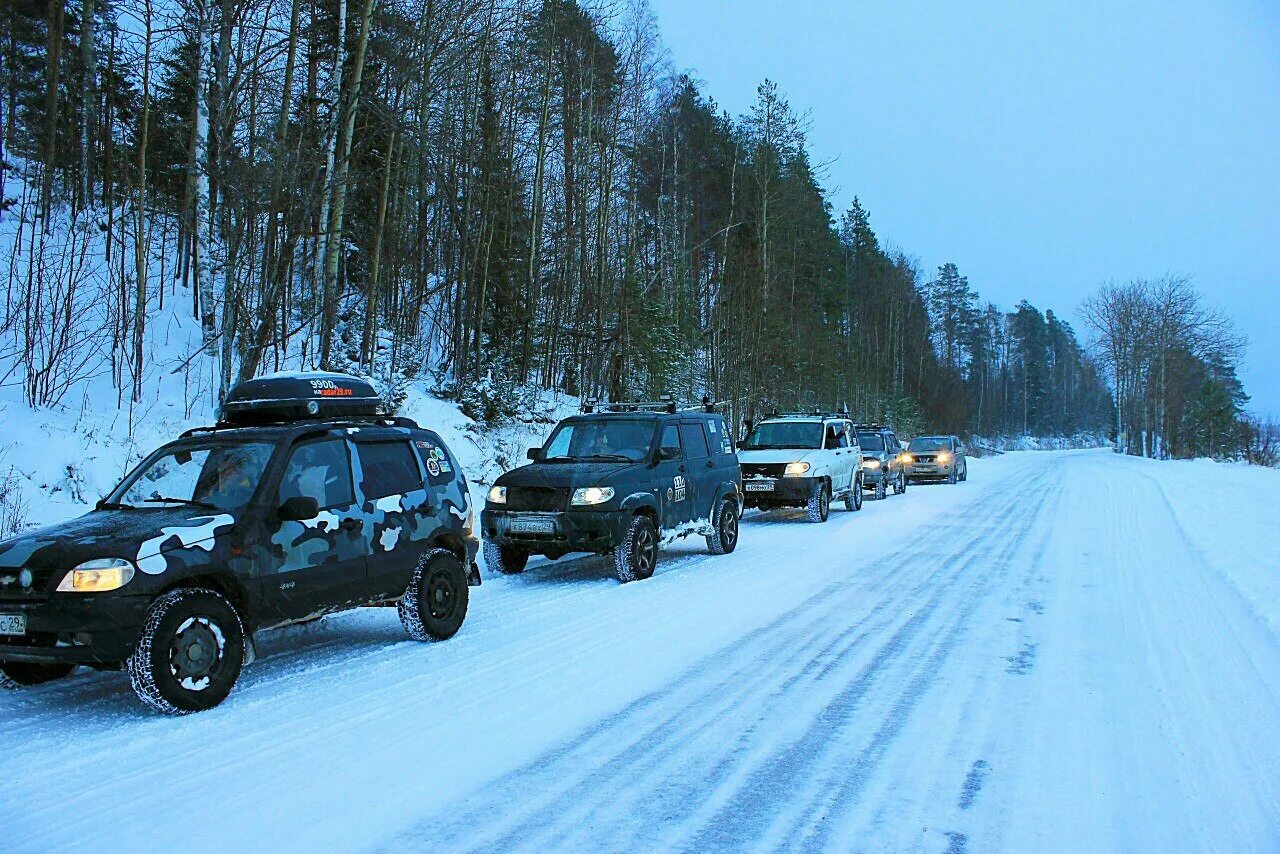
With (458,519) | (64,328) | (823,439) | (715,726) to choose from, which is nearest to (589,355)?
(823,439)

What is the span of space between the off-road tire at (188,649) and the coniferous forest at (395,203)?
7.98 meters

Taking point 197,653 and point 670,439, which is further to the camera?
point 670,439

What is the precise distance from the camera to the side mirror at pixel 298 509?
5848 millimetres

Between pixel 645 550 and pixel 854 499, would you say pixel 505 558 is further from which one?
pixel 854 499

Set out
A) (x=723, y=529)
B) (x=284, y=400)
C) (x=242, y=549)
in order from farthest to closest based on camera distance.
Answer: (x=723, y=529) < (x=284, y=400) < (x=242, y=549)

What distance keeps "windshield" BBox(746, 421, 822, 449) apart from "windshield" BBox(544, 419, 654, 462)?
7272 mm

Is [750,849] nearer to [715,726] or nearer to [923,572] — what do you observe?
[715,726]

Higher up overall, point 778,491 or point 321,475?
point 321,475

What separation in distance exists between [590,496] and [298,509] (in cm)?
430

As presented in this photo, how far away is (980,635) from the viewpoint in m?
7.23

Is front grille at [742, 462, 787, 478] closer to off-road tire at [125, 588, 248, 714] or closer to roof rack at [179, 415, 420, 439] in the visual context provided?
roof rack at [179, 415, 420, 439]

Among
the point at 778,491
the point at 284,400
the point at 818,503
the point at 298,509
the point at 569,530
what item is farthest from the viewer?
the point at 818,503

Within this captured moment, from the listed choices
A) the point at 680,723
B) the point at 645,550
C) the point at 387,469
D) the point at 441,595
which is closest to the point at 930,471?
the point at 645,550

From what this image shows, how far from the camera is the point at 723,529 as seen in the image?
1249 cm
